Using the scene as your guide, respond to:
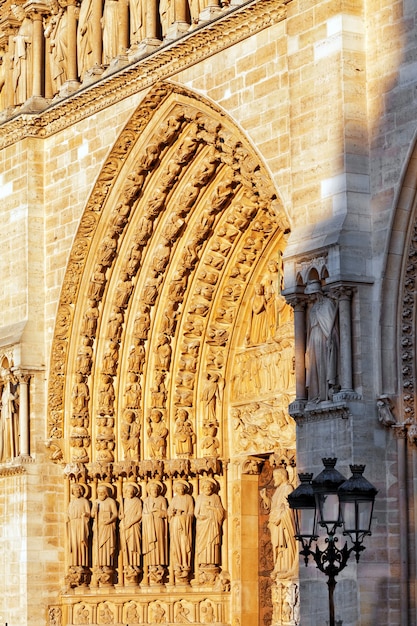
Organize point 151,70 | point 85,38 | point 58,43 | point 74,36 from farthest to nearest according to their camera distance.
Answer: point 58,43 < point 74,36 < point 85,38 < point 151,70

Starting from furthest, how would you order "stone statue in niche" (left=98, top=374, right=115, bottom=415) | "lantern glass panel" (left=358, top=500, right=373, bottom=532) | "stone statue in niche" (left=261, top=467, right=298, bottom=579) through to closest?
"stone statue in niche" (left=98, top=374, right=115, bottom=415)
"stone statue in niche" (left=261, top=467, right=298, bottom=579)
"lantern glass panel" (left=358, top=500, right=373, bottom=532)

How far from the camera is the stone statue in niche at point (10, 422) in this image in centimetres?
2150

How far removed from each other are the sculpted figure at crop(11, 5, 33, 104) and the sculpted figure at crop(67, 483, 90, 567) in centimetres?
532

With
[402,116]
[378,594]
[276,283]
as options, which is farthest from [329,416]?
[276,283]

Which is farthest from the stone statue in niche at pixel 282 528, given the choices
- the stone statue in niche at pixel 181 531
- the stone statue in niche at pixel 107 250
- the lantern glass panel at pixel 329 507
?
the lantern glass panel at pixel 329 507

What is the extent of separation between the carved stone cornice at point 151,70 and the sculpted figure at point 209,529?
4.78 m

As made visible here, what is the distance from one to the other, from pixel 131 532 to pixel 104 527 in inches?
14.9

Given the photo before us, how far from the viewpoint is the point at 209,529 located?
20.1m

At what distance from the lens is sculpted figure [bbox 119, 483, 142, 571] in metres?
20.7

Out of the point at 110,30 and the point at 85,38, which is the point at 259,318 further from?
the point at 85,38

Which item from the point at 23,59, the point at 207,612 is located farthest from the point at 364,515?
the point at 23,59

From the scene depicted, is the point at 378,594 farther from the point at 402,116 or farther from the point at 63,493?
the point at 63,493

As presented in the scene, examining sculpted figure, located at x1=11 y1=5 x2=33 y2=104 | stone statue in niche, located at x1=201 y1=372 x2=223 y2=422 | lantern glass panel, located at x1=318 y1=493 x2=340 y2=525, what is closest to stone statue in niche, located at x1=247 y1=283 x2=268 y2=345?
stone statue in niche, located at x1=201 y1=372 x2=223 y2=422

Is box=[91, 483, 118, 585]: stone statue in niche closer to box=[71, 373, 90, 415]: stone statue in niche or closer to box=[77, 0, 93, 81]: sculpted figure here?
box=[71, 373, 90, 415]: stone statue in niche
